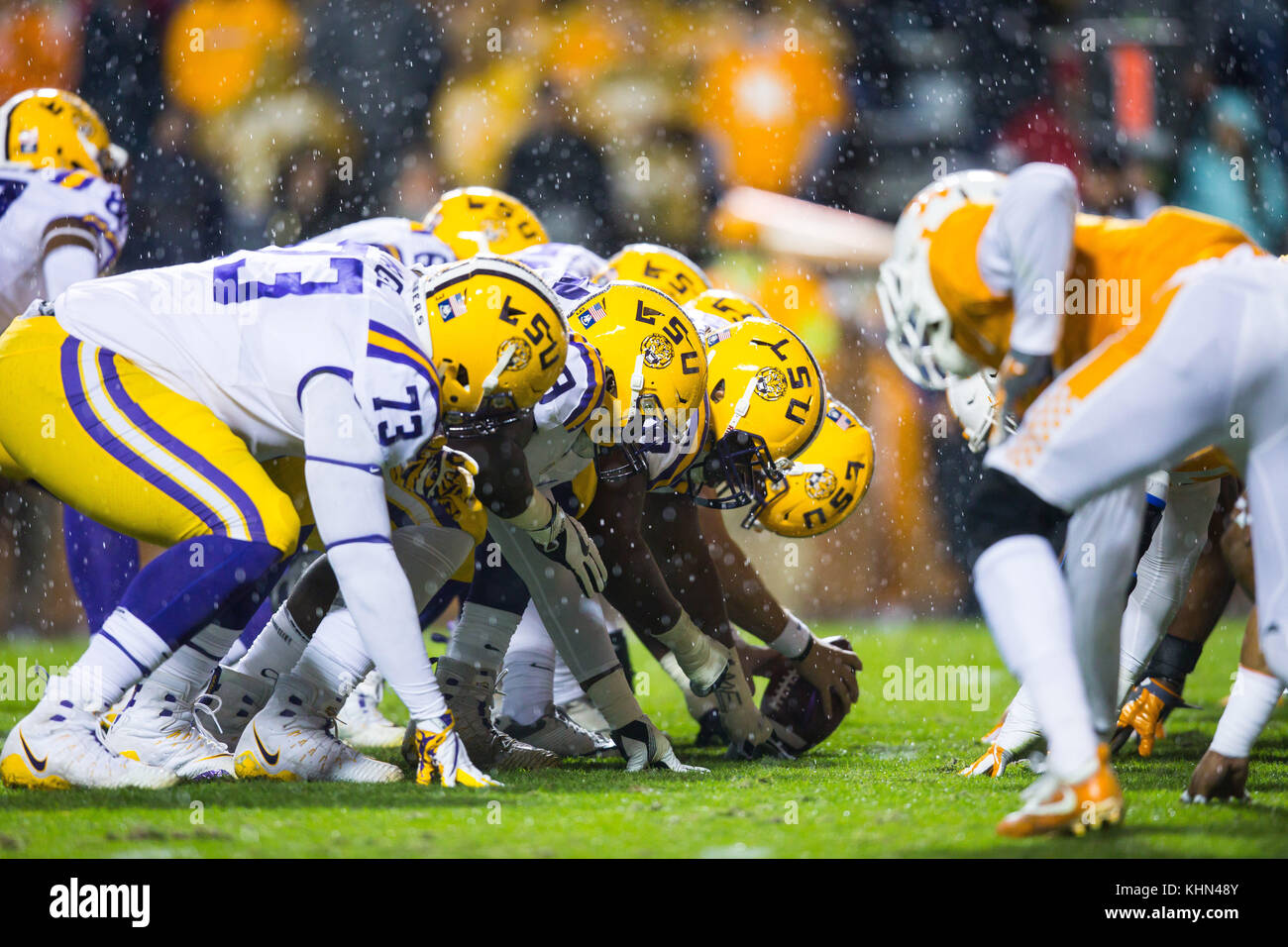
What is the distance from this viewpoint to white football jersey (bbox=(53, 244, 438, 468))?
3297 mm

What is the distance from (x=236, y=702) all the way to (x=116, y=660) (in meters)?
0.79

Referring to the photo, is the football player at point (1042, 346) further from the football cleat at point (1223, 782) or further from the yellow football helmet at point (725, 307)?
the yellow football helmet at point (725, 307)

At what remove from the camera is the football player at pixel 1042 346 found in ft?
8.71

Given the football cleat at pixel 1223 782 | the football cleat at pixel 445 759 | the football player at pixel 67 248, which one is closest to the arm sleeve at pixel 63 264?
the football player at pixel 67 248

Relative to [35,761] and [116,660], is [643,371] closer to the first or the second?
[116,660]

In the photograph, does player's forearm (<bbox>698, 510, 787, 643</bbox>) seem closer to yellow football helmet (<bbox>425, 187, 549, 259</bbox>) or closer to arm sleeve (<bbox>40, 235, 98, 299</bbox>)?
yellow football helmet (<bbox>425, 187, 549, 259</bbox>)

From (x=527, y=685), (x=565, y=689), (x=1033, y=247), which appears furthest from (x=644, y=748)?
(x=1033, y=247)

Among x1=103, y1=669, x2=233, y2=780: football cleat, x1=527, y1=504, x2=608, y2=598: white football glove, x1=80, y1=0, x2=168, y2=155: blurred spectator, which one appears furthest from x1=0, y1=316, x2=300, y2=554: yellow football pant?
x1=80, y1=0, x2=168, y2=155: blurred spectator

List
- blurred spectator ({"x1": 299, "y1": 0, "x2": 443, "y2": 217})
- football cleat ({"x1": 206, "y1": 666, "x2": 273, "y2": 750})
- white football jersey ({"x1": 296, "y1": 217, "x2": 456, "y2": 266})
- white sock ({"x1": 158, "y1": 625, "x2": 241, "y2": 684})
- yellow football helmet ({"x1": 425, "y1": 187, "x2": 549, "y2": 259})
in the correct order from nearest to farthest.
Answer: white sock ({"x1": 158, "y1": 625, "x2": 241, "y2": 684}) < football cleat ({"x1": 206, "y1": 666, "x2": 273, "y2": 750}) < white football jersey ({"x1": 296, "y1": 217, "x2": 456, "y2": 266}) < yellow football helmet ({"x1": 425, "y1": 187, "x2": 549, "y2": 259}) < blurred spectator ({"x1": 299, "y1": 0, "x2": 443, "y2": 217})

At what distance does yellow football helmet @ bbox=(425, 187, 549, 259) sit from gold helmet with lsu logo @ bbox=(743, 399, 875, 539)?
1503 millimetres

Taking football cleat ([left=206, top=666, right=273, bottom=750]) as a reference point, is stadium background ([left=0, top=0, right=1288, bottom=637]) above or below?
above

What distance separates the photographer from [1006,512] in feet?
9.15

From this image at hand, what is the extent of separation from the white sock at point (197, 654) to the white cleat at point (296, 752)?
19 centimetres
